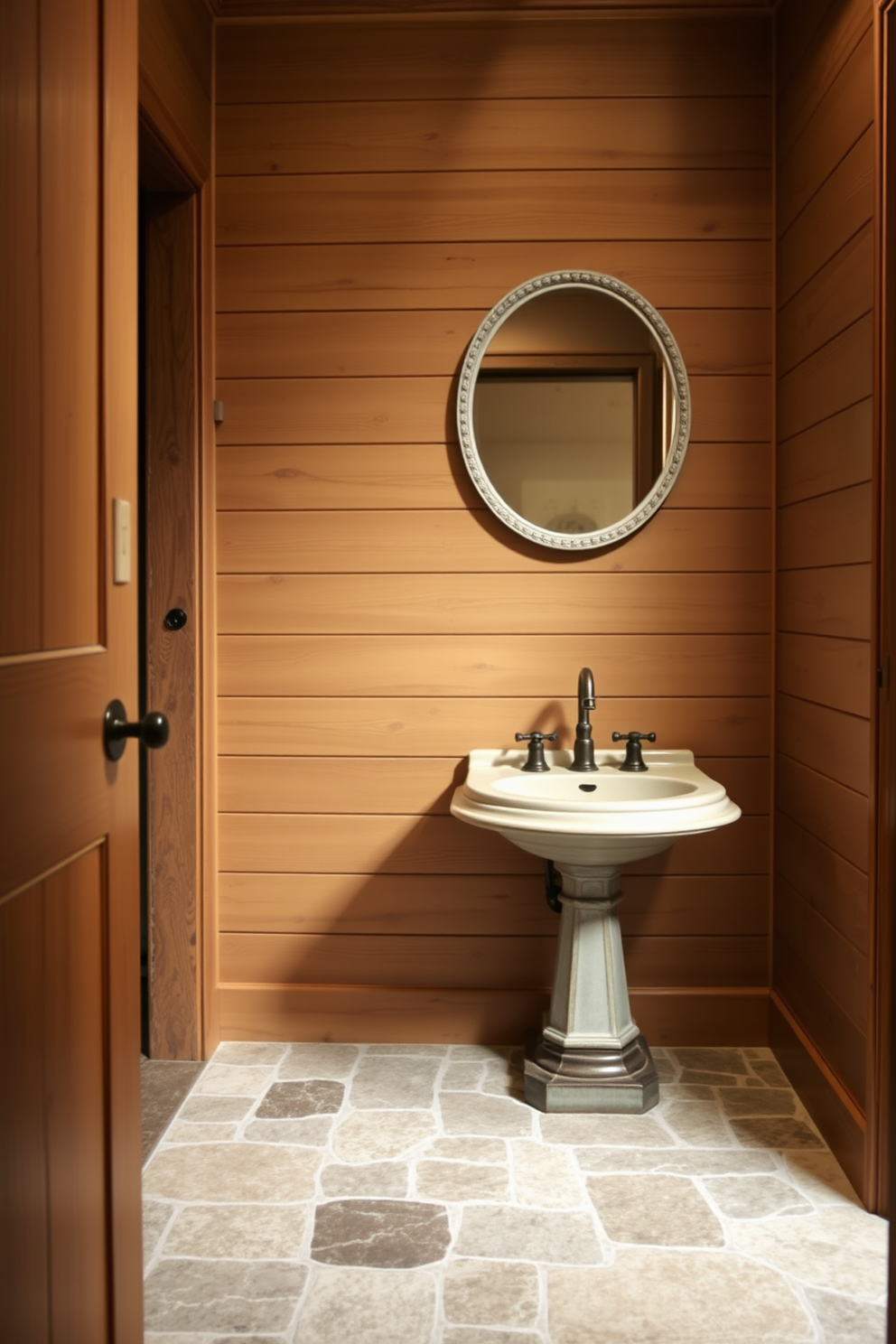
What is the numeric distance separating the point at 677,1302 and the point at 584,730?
1260mm

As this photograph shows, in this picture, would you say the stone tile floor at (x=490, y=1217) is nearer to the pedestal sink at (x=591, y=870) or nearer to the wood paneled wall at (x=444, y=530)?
the pedestal sink at (x=591, y=870)

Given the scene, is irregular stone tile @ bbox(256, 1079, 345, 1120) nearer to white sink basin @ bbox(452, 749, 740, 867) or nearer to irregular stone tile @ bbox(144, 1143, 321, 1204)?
irregular stone tile @ bbox(144, 1143, 321, 1204)

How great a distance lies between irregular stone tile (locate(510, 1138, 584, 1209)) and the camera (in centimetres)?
204

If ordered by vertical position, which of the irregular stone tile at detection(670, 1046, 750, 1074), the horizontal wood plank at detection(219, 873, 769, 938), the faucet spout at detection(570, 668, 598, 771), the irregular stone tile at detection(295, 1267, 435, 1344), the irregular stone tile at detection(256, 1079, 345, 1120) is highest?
the faucet spout at detection(570, 668, 598, 771)

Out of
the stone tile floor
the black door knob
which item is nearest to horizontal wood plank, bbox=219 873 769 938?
the stone tile floor

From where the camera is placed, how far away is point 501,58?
8.86 ft

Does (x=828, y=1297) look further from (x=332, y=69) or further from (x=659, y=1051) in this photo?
(x=332, y=69)

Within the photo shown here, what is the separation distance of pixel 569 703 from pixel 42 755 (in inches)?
72.5

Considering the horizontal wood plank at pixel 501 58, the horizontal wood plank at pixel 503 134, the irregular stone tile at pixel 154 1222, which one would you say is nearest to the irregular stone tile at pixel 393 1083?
the irregular stone tile at pixel 154 1222

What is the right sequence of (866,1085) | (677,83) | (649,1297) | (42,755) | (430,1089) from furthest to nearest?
1. (677,83)
2. (430,1089)
3. (866,1085)
4. (649,1297)
5. (42,755)

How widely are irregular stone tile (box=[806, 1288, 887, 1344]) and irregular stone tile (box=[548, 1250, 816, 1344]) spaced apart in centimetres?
3

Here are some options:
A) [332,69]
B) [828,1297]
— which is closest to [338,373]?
[332,69]

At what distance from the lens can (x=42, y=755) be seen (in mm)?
1070

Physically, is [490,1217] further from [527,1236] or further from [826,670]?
[826,670]
